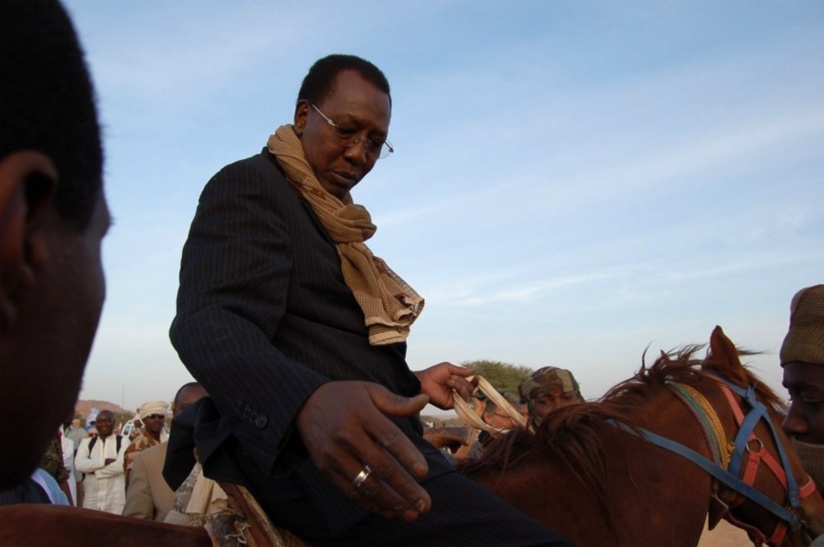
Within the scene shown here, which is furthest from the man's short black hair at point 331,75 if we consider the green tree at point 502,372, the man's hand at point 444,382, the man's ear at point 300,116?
the green tree at point 502,372

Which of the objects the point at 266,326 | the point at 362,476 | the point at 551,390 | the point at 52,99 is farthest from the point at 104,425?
the point at 52,99

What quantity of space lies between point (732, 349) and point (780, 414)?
1.20 ft

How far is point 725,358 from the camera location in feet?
12.1

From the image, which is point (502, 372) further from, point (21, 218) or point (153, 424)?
point (21, 218)

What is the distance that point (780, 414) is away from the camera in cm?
361

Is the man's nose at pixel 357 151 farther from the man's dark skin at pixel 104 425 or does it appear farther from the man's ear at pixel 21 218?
the man's dark skin at pixel 104 425

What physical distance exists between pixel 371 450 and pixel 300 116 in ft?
5.26

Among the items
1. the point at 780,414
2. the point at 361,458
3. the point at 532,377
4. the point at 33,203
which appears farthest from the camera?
the point at 532,377

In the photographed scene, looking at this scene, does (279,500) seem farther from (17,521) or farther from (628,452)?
(628,452)

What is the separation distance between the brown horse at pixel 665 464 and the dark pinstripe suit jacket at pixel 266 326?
592mm

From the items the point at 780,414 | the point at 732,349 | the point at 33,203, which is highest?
the point at 33,203

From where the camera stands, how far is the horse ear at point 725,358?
3626 millimetres

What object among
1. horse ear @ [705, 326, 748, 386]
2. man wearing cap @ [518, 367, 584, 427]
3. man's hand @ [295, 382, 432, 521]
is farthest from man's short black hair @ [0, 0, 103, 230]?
man wearing cap @ [518, 367, 584, 427]

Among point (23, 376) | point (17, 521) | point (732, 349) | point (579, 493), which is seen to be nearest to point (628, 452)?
point (579, 493)
